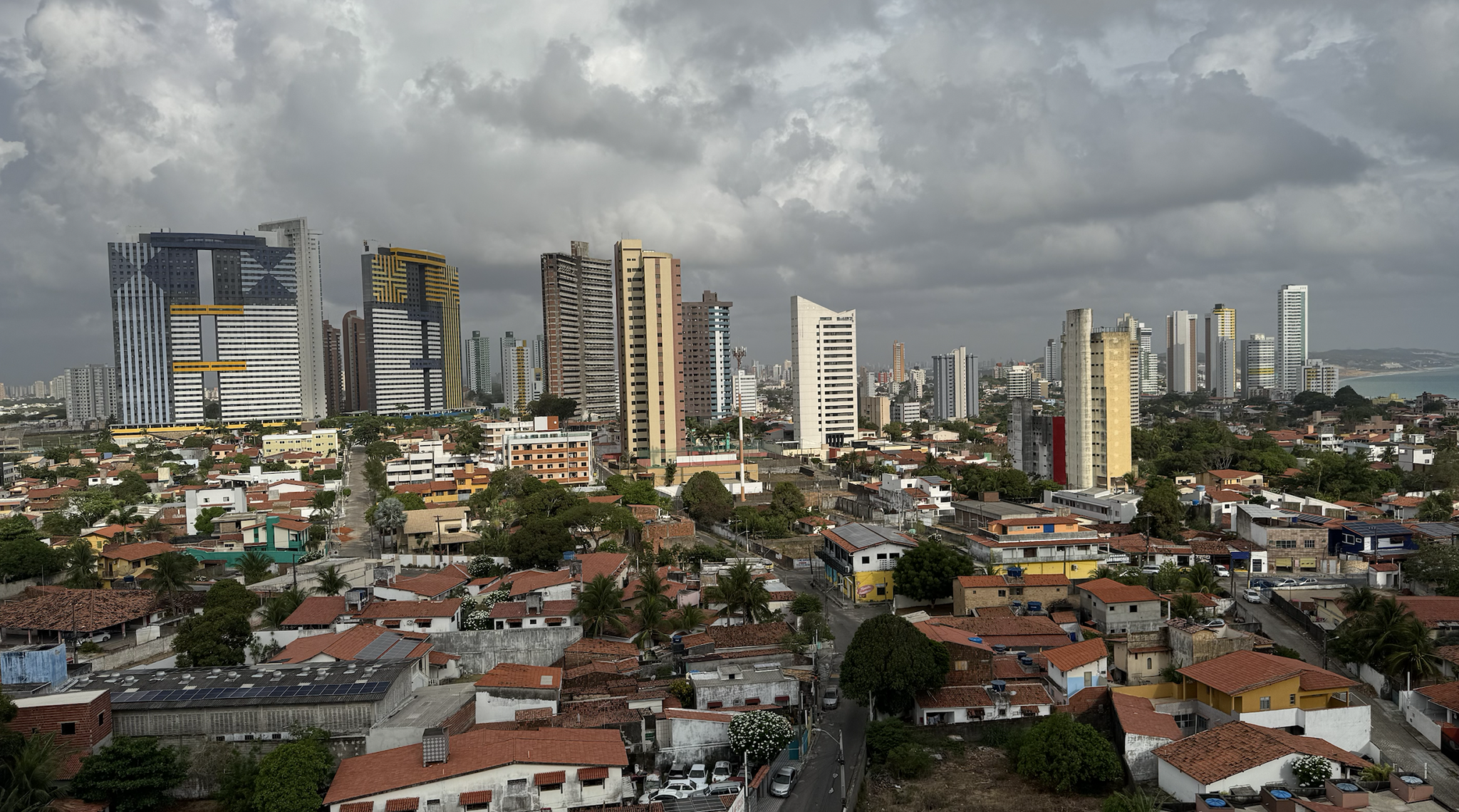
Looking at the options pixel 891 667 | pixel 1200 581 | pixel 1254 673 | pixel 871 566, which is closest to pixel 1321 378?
pixel 1200 581

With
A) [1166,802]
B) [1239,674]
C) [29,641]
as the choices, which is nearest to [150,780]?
[29,641]

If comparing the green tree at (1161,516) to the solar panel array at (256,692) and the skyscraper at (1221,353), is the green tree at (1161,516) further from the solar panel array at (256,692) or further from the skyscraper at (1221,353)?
the skyscraper at (1221,353)

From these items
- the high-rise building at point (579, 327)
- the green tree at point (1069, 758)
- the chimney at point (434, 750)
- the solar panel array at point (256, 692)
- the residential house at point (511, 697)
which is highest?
the high-rise building at point (579, 327)

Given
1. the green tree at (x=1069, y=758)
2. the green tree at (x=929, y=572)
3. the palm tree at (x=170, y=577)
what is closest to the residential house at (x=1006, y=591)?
the green tree at (x=929, y=572)

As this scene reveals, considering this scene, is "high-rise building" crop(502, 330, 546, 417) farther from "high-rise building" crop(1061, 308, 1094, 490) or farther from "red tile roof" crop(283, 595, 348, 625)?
"red tile roof" crop(283, 595, 348, 625)

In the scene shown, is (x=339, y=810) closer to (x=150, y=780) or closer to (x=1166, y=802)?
(x=150, y=780)

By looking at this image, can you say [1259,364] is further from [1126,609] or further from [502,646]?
[502,646]

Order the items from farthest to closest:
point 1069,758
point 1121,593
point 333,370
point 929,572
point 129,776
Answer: point 333,370, point 929,572, point 1121,593, point 1069,758, point 129,776
